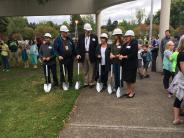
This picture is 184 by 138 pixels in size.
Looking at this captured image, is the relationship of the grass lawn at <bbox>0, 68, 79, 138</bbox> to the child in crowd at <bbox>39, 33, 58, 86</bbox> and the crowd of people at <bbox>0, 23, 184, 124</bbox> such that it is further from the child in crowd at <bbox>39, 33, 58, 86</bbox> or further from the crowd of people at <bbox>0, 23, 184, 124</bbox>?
the crowd of people at <bbox>0, 23, 184, 124</bbox>

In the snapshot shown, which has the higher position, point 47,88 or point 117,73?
point 117,73

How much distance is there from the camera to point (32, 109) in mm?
8469

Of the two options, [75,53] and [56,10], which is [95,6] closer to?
[56,10]

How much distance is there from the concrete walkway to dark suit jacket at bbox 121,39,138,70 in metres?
0.94

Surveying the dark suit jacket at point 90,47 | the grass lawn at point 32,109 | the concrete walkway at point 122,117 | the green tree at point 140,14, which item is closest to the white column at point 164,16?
the dark suit jacket at point 90,47

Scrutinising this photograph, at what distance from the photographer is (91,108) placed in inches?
332

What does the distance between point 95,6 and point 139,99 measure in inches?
614

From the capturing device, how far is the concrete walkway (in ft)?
21.7

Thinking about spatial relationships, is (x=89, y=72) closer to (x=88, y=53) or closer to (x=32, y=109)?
(x=88, y=53)

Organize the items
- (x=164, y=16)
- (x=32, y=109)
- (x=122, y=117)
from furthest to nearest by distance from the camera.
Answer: (x=164, y=16), (x=32, y=109), (x=122, y=117)

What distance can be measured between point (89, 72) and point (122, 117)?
3.69m

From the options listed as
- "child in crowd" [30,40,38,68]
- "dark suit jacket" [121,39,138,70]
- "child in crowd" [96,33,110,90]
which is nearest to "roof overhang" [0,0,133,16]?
"child in crowd" [30,40,38,68]

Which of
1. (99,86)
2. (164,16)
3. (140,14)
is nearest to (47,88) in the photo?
(99,86)

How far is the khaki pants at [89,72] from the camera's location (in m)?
10.9
